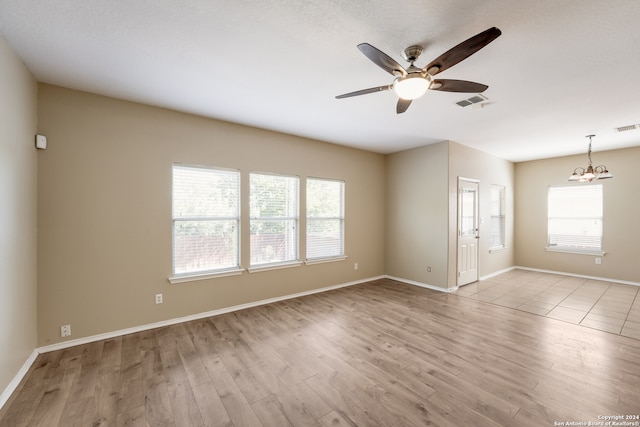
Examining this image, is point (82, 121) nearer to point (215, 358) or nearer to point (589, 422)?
point (215, 358)

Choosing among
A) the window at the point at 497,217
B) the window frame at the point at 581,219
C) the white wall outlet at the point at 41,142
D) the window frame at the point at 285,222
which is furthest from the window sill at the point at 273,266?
the window frame at the point at 581,219

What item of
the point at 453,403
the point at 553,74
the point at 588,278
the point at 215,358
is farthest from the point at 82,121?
the point at 588,278

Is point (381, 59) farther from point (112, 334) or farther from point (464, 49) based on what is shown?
point (112, 334)

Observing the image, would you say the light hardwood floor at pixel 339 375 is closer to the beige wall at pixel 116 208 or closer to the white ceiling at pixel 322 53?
the beige wall at pixel 116 208

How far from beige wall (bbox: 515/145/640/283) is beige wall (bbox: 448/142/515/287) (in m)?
0.27

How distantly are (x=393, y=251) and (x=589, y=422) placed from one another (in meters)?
4.06

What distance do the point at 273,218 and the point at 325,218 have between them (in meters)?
1.10

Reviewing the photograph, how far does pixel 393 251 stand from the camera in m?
5.80

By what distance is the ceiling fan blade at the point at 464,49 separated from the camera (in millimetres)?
1464

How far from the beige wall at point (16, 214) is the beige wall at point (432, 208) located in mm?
5479

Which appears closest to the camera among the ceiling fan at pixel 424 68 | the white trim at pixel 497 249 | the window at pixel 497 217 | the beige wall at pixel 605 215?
the ceiling fan at pixel 424 68

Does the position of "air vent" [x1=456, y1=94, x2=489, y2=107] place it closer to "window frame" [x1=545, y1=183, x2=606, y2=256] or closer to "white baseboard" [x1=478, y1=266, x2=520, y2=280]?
"white baseboard" [x1=478, y1=266, x2=520, y2=280]

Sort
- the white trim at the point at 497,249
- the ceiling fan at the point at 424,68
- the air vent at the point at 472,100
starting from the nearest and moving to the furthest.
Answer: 1. the ceiling fan at the point at 424,68
2. the air vent at the point at 472,100
3. the white trim at the point at 497,249

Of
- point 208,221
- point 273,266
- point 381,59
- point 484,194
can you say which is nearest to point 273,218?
point 273,266
